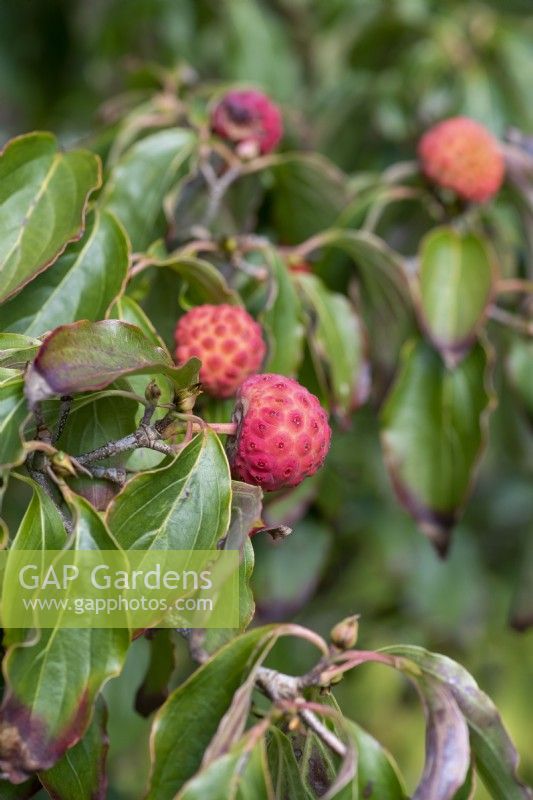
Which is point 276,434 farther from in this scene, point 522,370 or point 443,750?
point 522,370

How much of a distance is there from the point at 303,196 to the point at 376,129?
1.38 feet

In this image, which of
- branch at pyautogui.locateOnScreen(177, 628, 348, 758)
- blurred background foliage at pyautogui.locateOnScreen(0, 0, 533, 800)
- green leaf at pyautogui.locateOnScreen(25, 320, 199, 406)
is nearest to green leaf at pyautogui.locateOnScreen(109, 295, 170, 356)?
green leaf at pyautogui.locateOnScreen(25, 320, 199, 406)

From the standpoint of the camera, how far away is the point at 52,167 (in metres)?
0.95

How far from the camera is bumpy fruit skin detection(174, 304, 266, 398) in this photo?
0.88 meters

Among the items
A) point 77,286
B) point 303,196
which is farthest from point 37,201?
point 303,196

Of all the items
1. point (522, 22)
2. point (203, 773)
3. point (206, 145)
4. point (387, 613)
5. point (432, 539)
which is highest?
point (206, 145)

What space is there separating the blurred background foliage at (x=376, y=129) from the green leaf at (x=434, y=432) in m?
0.35

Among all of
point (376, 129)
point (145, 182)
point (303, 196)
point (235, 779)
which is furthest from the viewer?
point (376, 129)

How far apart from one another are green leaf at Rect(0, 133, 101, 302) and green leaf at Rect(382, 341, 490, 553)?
45 centimetres

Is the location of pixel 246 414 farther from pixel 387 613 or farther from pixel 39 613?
pixel 387 613

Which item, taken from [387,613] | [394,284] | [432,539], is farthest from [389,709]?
[394,284]

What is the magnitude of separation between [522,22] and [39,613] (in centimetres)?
170

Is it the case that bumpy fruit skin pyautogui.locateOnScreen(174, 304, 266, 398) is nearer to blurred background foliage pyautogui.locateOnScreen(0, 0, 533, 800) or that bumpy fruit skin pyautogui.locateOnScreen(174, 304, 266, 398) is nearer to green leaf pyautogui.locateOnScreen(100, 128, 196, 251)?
green leaf pyautogui.locateOnScreen(100, 128, 196, 251)

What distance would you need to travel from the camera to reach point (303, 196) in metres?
1.22
